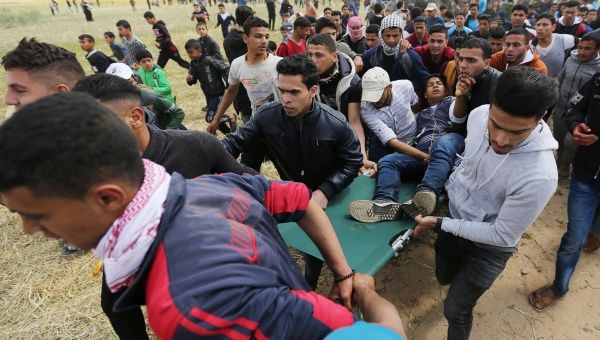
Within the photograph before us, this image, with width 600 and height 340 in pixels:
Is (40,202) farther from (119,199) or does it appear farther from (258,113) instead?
(258,113)

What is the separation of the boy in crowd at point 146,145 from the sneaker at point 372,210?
3.28 ft

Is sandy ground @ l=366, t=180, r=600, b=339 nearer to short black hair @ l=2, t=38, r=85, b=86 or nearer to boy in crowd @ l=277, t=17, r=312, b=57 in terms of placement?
short black hair @ l=2, t=38, r=85, b=86

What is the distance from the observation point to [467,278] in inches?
78.1

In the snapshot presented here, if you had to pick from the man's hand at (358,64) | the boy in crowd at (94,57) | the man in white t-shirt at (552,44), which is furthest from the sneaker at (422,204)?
the boy in crowd at (94,57)

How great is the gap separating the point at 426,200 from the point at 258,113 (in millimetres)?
1356

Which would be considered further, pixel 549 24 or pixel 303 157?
pixel 549 24

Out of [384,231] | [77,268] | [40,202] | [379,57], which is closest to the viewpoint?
[40,202]

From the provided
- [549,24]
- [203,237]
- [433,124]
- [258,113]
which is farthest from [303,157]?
[549,24]

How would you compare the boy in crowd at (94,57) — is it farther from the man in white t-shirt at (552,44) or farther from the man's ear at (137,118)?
the man in white t-shirt at (552,44)

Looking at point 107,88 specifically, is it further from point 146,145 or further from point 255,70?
point 255,70

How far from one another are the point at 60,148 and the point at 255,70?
3192mm

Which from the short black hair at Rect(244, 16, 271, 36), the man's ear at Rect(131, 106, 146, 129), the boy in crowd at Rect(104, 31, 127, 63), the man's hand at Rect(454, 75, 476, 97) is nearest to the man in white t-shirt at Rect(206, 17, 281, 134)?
the short black hair at Rect(244, 16, 271, 36)

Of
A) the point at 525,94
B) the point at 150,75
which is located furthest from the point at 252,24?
the point at 525,94

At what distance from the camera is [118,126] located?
79 cm
